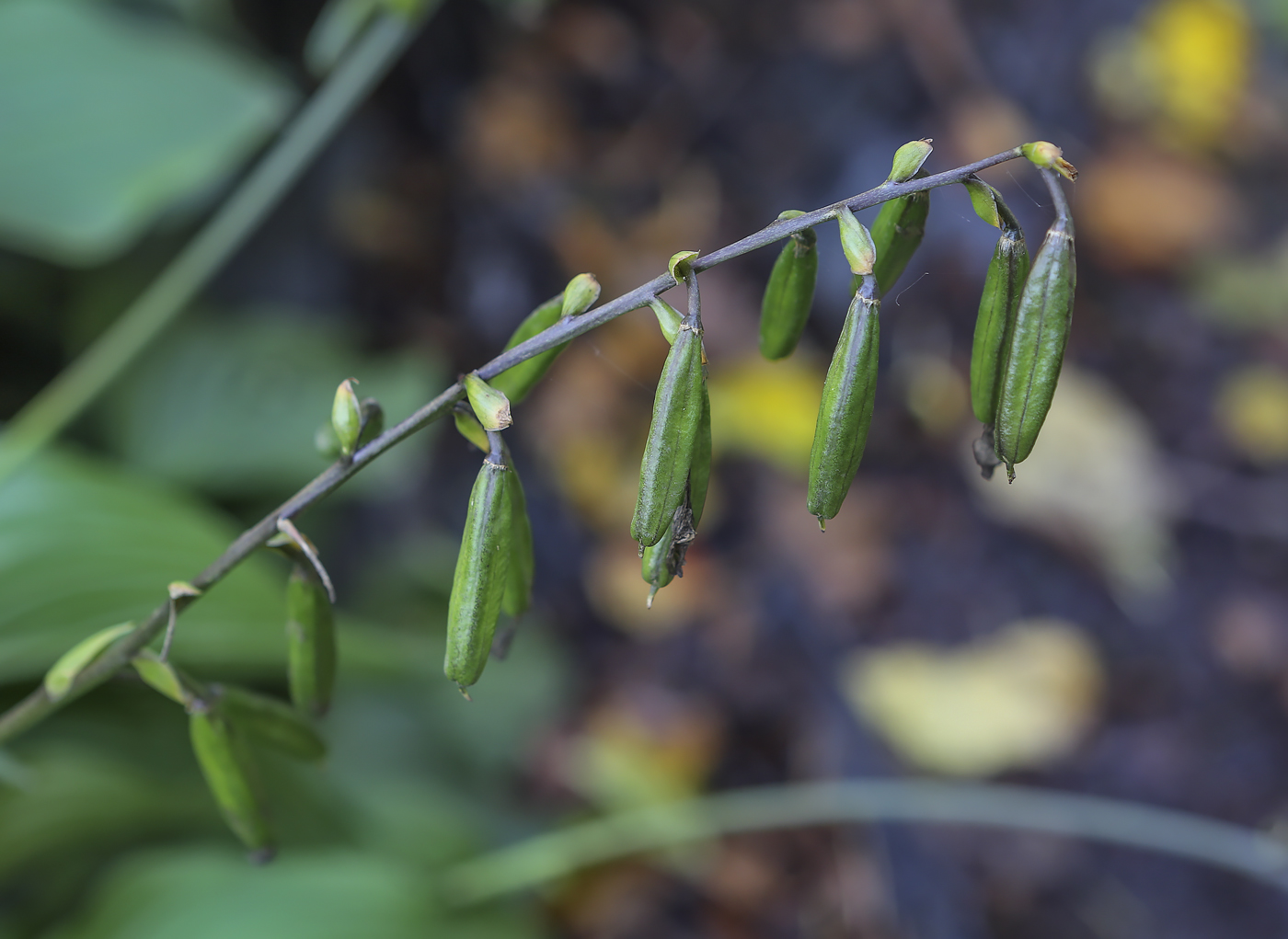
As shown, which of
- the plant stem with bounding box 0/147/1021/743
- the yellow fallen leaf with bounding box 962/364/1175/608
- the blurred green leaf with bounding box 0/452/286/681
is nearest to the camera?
the plant stem with bounding box 0/147/1021/743

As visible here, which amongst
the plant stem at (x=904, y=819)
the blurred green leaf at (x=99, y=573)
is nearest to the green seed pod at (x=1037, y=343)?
the blurred green leaf at (x=99, y=573)

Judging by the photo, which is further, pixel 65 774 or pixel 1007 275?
pixel 65 774

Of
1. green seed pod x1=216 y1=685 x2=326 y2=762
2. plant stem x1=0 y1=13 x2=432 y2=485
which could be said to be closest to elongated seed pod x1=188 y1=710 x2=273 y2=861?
green seed pod x1=216 y1=685 x2=326 y2=762

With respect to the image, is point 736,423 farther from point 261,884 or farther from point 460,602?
point 460,602

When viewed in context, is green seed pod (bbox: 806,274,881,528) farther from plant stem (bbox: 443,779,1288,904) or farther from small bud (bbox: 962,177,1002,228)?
plant stem (bbox: 443,779,1288,904)

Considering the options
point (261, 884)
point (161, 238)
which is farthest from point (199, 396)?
point (261, 884)

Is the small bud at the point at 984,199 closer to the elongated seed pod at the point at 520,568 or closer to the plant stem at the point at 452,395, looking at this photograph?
the plant stem at the point at 452,395
